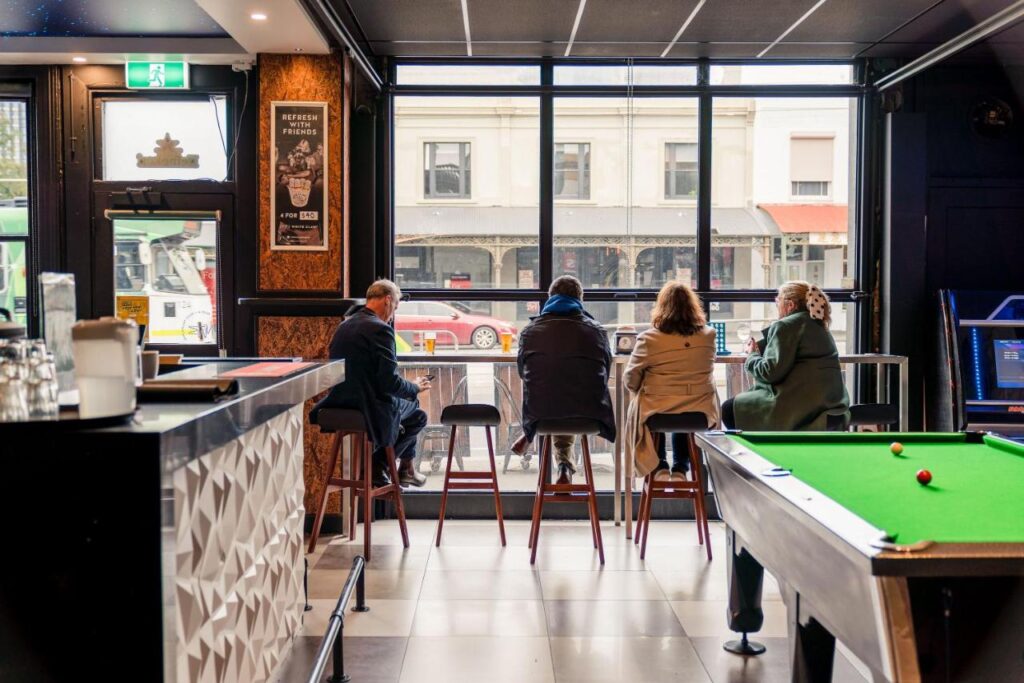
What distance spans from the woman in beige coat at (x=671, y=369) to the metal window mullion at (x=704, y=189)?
0.94 metres

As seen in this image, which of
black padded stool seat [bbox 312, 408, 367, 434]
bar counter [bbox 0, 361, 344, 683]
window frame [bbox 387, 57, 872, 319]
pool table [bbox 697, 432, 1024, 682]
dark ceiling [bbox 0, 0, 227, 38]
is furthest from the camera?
window frame [bbox 387, 57, 872, 319]

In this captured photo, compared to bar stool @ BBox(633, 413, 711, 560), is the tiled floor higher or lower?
lower

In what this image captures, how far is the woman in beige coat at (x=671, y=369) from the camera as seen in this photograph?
4.75 m

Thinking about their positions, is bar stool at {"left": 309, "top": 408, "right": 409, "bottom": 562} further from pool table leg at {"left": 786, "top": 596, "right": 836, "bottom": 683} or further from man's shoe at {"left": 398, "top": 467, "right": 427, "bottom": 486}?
pool table leg at {"left": 786, "top": 596, "right": 836, "bottom": 683}

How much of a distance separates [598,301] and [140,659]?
174 inches

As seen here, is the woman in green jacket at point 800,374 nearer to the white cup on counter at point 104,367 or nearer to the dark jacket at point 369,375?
the dark jacket at point 369,375

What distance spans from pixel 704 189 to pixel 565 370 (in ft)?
5.85

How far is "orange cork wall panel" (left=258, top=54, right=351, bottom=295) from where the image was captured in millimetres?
5012

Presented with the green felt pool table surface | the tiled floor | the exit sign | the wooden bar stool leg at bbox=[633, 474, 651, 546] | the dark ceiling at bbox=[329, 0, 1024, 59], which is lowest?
the tiled floor

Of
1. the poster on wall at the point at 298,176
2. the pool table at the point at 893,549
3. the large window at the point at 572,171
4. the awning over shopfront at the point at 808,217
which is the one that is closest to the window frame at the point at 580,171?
the large window at the point at 572,171

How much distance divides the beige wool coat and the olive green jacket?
310mm

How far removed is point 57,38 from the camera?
197 inches

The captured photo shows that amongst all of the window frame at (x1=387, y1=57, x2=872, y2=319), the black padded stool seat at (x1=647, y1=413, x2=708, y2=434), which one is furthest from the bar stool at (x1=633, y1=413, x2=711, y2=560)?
the window frame at (x1=387, y1=57, x2=872, y2=319)

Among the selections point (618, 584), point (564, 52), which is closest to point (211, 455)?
point (618, 584)
